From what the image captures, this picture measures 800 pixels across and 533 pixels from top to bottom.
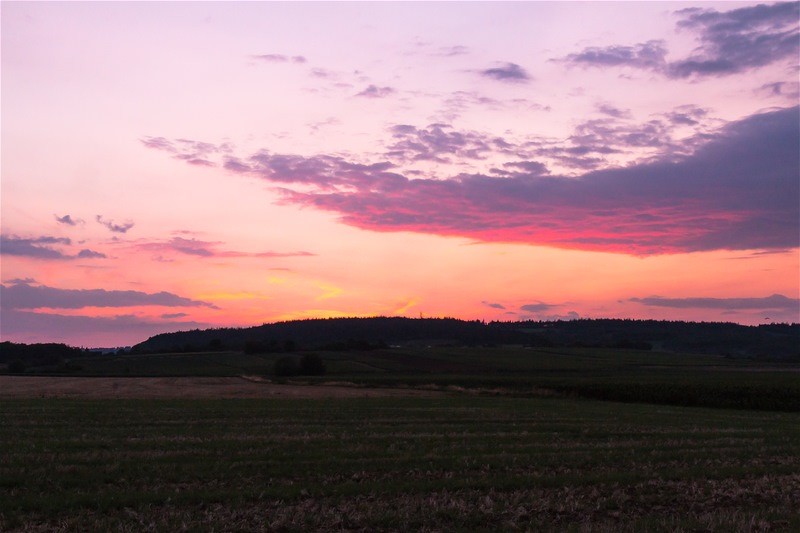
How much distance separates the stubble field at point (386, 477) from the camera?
1279 centimetres

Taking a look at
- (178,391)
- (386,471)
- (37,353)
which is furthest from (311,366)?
(386,471)

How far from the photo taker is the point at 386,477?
16469mm

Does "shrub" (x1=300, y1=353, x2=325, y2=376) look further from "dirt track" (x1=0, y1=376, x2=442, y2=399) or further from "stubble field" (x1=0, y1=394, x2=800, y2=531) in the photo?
"stubble field" (x1=0, y1=394, x2=800, y2=531)

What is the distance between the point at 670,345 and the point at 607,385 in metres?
112

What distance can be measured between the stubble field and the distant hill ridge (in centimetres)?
11653

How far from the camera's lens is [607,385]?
62.4 m

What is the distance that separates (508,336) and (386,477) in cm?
16911

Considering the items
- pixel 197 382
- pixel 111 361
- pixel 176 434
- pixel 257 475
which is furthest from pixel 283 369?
pixel 257 475

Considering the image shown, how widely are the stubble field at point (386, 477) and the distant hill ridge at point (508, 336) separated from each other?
4588 inches

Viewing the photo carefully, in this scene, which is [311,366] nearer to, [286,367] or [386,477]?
[286,367]

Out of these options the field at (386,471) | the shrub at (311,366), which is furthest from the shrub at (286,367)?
the field at (386,471)

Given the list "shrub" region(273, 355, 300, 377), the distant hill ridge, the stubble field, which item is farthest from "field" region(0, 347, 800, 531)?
the distant hill ridge

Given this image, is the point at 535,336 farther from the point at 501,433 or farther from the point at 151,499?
the point at 151,499

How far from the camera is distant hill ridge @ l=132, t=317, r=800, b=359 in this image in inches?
6048
